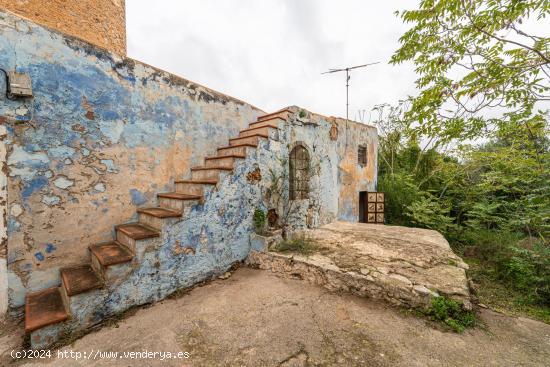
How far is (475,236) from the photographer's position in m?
5.47

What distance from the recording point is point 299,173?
4.27m

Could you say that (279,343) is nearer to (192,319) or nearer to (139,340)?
(192,319)

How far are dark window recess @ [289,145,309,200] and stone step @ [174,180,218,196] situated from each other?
1758mm

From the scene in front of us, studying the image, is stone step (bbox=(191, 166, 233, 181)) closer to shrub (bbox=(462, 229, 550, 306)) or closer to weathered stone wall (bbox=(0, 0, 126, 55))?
weathered stone wall (bbox=(0, 0, 126, 55))

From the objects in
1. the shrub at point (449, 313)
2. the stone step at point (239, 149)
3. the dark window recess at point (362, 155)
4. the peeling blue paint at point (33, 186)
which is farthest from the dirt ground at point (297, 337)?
the dark window recess at point (362, 155)

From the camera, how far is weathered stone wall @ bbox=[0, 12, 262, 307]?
2111mm

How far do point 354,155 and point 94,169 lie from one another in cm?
644

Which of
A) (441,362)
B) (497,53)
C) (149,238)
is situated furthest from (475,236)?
(149,238)

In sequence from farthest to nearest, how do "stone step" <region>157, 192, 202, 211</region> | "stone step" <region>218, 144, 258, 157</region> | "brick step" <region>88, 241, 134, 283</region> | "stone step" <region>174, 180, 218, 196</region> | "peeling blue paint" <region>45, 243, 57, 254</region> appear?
1. "stone step" <region>218, 144, 258, 157</region>
2. "stone step" <region>174, 180, 218, 196</region>
3. "stone step" <region>157, 192, 202, 211</region>
4. "peeling blue paint" <region>45, 243, 57, 254</region>
5. "brick step" <region>88, 241, 134, 283</region>

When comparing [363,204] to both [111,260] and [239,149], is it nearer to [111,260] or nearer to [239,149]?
[239,149]

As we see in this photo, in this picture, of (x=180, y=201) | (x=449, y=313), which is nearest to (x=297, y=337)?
(x=449, y=313)

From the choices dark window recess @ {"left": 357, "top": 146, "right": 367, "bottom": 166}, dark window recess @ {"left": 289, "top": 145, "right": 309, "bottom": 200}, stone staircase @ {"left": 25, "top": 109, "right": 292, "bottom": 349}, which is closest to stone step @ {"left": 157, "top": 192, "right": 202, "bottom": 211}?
stone staircase @ {"left": 25, "top": 109, "right": 292, "bottom": 349}

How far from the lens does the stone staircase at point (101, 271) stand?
1823 mm

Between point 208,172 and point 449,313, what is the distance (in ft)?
11.0
